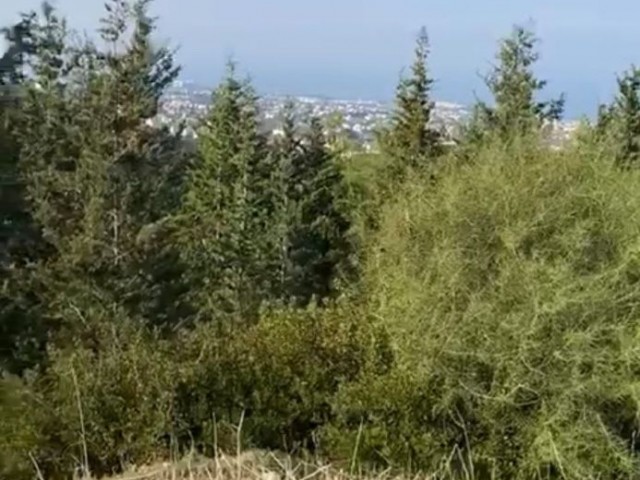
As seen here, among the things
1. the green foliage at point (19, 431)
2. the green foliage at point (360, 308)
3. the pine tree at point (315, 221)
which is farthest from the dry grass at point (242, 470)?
the pine tree at point (315, 221)

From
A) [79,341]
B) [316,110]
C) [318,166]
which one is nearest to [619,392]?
[79,341]

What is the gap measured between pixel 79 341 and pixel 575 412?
7118 mm

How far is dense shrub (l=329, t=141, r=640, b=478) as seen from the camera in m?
9.87

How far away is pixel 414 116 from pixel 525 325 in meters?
9.56

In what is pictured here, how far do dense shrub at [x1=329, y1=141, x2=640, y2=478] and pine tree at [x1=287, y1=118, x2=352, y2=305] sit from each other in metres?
8.82

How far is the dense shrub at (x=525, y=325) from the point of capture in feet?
32.4

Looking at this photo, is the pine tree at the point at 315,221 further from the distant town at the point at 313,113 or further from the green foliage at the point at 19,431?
the green foliage at the point at 19,431

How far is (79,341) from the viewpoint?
1475 centimetres

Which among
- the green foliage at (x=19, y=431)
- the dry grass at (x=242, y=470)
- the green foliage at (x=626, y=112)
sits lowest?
the green foliage at (x=19, y=431)

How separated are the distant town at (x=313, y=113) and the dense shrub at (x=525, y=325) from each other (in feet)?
23.6

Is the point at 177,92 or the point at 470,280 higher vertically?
the point at 177,92

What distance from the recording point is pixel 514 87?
19.4m

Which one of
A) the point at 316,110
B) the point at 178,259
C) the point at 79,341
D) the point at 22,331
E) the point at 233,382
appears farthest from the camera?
the point at 316,110

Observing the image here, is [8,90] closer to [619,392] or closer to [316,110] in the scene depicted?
[316,110]
